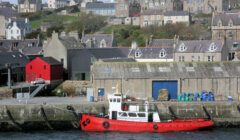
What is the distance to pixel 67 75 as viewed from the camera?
233 ft

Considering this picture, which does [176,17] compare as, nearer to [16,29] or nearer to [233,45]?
[16,29]

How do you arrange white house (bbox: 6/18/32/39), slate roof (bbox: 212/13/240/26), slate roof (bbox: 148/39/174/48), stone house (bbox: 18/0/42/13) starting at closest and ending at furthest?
slate roof (bbox: 148/39/174/48), slate roof (bbox: 212/13/240/26), white house (bbox: 6/18/32/39), stone house (bbox: 18/0/42/13)

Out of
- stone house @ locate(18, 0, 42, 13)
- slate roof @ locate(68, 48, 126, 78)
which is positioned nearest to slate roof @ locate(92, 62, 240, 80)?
slate roof @ locate(68, 48, 126, 78)

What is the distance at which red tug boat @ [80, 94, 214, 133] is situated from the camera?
154ft

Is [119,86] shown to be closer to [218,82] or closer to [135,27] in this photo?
[218,82]

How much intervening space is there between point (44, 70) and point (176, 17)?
51114mm

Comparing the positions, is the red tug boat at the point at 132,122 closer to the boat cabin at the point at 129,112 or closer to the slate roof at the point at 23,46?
the boat cabin at the point at 129,112

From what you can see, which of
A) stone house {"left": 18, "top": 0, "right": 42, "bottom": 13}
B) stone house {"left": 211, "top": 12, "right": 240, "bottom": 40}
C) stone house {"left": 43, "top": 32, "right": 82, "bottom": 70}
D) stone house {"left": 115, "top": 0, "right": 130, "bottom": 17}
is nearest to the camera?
stone house {"left": 43, "top": 32, "right": 82, "bottom": 70}

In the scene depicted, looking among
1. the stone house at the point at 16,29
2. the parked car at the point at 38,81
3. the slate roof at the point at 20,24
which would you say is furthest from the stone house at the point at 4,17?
the parked car at the point at 38,81

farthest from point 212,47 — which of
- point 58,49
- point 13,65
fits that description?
point 13,65

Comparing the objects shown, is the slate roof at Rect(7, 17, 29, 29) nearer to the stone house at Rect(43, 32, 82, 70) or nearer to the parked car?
the stone house at Rect(43, 32, 82, 70)

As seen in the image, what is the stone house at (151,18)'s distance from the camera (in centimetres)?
11688

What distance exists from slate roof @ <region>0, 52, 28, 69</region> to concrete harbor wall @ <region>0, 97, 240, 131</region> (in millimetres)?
17940

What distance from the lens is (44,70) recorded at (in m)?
67.8
